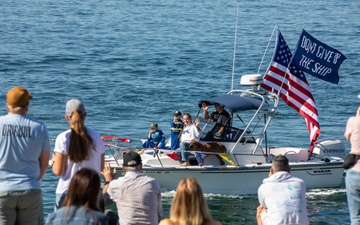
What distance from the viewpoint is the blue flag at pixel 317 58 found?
20016 mm

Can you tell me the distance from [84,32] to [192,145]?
3786 cm

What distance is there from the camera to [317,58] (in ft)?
66.3

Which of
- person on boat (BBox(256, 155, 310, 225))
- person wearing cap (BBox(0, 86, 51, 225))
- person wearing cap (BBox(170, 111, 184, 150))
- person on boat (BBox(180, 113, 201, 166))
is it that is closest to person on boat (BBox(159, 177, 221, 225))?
person wearing cap (BBox(0, 86, 51, 225))

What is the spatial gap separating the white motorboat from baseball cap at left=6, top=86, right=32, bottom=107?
34.1 feet

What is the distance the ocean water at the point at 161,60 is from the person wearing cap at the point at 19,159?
1103 centimetres

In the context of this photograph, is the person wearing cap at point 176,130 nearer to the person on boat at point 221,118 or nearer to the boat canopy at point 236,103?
the person on boat at point 221,118

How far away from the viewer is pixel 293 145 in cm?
2783

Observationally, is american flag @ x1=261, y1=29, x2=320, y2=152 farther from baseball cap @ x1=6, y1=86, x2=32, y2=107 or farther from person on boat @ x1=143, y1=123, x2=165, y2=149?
baseball cap @ x1=6, y1=86, x2=32, y2=107

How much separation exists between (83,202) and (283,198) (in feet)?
8.92

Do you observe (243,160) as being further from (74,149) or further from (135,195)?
(74,149)

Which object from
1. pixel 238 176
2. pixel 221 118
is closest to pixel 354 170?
pixel 221 118

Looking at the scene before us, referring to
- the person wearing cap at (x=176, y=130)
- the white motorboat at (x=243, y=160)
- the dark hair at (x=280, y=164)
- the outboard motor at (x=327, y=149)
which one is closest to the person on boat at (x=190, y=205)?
the dark hair at (x=280, y=164)

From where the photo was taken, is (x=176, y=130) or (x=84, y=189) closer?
(x=84, y=189)

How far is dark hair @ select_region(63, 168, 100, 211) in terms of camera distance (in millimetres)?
7512
